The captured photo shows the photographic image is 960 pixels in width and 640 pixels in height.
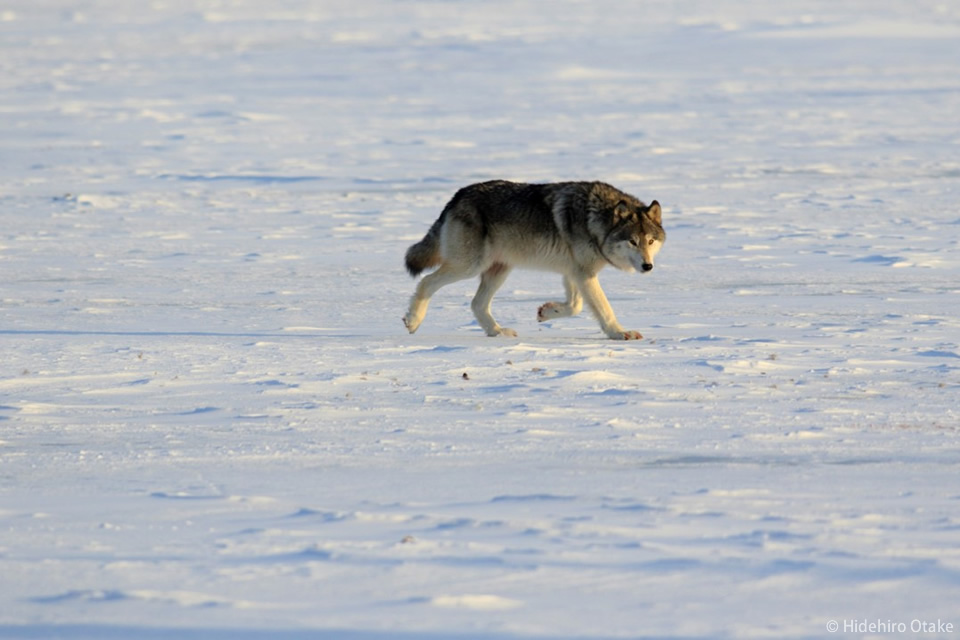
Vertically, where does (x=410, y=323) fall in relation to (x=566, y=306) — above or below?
below

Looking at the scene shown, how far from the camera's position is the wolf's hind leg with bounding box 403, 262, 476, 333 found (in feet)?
31.4

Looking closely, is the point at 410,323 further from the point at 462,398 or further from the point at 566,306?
the point at 462,398

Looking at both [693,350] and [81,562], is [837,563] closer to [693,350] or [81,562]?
[81,562]

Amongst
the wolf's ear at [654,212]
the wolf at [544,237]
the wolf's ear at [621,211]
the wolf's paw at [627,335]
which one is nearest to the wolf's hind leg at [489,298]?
the wolf at [544,237]

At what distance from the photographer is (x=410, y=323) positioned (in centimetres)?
955

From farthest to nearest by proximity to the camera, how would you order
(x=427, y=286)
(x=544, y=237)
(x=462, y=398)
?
(x=427, y=286), (x=544, y=237), (x=462, y=398)

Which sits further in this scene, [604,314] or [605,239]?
[605,239]

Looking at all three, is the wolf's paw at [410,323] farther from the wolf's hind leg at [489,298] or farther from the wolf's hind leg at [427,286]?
the wolf's hind leg at [489,298]

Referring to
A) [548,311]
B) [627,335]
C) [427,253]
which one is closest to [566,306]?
[548,311]

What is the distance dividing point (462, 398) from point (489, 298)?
2533 mm

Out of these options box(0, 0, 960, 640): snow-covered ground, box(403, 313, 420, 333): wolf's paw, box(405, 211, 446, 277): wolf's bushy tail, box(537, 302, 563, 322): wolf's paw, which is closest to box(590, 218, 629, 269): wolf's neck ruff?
box(537, 302, 563, 322): wolf's paw

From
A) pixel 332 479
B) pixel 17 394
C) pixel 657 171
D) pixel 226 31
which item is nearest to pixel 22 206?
pixel 657 171

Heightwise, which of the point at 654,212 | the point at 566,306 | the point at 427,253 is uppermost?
the point at 654,212

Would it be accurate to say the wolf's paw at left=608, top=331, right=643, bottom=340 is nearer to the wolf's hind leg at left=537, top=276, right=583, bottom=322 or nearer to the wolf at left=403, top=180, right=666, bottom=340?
the wolf at left=403, top=180, right=666, bottom=340
